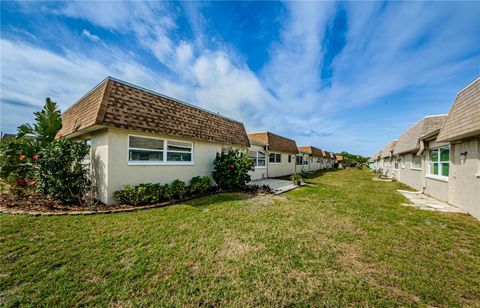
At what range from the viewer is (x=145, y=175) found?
7.94 m

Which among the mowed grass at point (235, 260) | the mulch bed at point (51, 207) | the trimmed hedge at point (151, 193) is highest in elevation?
the trimmed hedge at point (151, 193)

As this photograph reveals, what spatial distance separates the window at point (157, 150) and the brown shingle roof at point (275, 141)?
961 cm

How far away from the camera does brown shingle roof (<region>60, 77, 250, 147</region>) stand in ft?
22.6

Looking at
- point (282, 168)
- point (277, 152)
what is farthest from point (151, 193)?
point (282, 168)

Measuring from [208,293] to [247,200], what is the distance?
581cm

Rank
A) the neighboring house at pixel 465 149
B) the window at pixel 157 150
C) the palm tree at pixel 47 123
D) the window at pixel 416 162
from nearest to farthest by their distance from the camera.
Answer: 1. the neighboring house at pixel 465 149
2. the window at pixel 157 150
3. the palm tree at pixel 47 123
4. the window at pixel 416 162

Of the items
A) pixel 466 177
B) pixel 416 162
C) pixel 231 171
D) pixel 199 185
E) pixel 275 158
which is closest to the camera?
pixel 466 177

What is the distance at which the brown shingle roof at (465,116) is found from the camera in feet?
20.8

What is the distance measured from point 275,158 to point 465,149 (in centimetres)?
1415

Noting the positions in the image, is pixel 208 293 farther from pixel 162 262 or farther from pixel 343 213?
pixel 343 213

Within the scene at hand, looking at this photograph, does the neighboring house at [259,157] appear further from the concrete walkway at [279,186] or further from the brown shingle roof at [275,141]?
the concrete walkway at [279,186]

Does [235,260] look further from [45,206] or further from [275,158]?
[275,158]

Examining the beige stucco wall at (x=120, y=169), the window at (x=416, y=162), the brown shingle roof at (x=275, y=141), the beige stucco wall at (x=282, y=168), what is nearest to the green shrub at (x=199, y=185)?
the beige stucco wall at (x=120, y=169)

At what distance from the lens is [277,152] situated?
20.4 m
